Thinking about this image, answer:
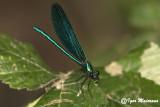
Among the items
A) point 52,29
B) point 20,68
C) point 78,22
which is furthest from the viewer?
point 78,22

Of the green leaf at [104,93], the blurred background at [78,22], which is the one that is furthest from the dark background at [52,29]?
the green leaf at [104,93]

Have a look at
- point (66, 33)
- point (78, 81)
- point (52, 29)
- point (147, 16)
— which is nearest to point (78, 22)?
point (52, 29)

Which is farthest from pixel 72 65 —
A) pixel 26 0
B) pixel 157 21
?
pixel 157 21

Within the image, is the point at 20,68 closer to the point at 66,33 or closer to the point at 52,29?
the point at 66,33

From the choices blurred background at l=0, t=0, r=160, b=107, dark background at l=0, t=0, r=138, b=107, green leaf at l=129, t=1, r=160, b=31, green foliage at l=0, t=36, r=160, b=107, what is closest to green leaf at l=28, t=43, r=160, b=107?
green foliage at l=0, t=36, r=160, b=107

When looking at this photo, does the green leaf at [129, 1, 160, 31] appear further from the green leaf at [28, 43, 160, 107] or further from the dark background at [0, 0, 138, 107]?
the green leaf at [28, 43, 160, 107]

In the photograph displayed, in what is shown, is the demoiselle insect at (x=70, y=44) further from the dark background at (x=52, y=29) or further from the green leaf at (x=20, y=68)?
the dark background at (x=52, y=29)
